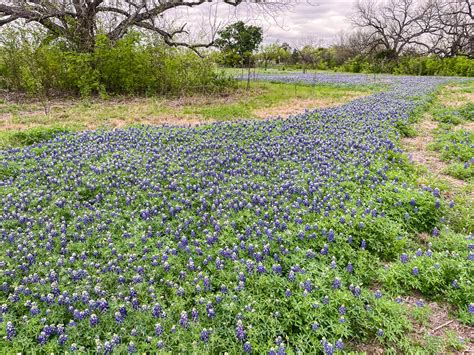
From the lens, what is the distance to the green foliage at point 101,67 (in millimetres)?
14219

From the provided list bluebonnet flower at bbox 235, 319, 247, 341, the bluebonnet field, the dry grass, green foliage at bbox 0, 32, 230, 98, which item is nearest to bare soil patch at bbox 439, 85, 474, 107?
the dry grass

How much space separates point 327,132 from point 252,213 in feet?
13.8

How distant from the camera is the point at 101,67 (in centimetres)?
1509

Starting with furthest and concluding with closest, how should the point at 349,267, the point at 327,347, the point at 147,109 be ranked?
the point at 147,109
the point at 349,267
the point at 327,347

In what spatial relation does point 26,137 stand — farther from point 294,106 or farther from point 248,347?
point 294,106

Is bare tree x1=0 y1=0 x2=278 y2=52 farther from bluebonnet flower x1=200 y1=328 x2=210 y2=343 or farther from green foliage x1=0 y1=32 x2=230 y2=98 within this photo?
bluebonnet flower x1=200 y1=328 x2=210 y2=343

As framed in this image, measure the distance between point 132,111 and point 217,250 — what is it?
959cm

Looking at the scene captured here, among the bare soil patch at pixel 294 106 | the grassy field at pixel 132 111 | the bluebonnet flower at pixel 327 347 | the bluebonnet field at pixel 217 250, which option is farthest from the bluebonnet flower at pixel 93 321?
the bare soil patch at pixel 294 106

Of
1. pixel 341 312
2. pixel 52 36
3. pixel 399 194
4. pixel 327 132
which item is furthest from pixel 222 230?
pixel 52 36

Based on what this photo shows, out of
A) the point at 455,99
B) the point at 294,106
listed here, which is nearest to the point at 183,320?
the point at 294,106

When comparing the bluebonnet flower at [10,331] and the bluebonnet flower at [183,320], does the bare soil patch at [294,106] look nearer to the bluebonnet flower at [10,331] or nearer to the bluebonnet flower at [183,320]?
the bluebonnet flower at [183,320]

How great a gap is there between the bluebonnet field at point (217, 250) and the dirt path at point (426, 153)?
2.46 feet

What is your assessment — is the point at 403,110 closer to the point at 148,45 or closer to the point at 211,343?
the point at 211,343

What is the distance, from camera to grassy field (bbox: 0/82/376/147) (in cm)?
970
